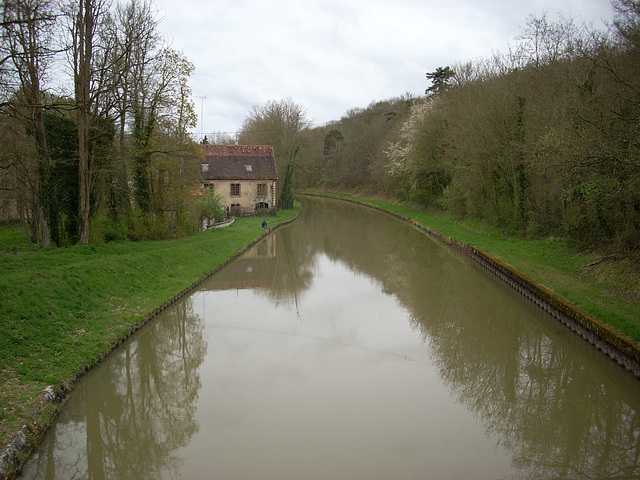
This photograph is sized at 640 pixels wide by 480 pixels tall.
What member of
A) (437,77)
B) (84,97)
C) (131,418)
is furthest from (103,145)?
(437,77)

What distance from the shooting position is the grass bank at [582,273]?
10148mm

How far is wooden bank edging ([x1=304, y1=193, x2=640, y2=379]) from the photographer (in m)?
8.62

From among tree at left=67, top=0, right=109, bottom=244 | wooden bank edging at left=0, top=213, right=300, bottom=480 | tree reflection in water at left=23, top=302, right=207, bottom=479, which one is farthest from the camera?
tree at left=67, top=0, right=109, bottom=244

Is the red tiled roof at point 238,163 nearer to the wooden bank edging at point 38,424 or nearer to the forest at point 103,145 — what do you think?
the forest at point 103,145

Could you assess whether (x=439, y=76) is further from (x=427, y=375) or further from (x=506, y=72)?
(x=427, y=375)

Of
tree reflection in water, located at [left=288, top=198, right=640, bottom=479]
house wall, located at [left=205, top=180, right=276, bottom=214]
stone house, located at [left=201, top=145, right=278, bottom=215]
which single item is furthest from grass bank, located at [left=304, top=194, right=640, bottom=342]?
stone house, located at [left=201, top=145, right=278, bottom=215]

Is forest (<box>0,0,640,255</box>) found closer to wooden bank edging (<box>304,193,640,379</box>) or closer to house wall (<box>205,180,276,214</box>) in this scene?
wooden bank edging (<box>304,193,640,379</box>)

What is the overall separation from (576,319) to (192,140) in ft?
54.8

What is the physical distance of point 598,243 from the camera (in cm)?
1465

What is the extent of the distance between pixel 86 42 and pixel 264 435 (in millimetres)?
14625

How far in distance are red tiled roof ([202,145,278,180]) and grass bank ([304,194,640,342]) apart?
1971 cm

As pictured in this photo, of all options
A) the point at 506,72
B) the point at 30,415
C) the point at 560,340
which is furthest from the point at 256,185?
the point at 30,415

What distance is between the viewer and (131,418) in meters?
7.21

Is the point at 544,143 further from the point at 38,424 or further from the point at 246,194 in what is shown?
the point at 246,194
